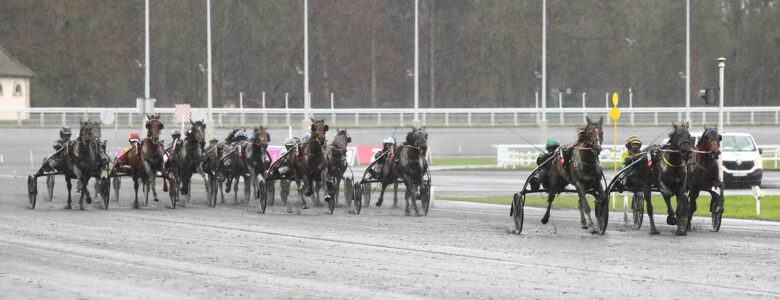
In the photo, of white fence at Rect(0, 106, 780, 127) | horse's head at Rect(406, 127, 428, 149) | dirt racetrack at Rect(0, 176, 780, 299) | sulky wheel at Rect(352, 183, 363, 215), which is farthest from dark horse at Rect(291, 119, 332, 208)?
white fence at Rect(0, 106, 780, 127)

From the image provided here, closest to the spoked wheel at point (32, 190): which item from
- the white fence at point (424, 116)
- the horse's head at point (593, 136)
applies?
the horse's head at point (593, 136)

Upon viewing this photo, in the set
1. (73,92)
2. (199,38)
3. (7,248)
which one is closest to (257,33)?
(199,38)

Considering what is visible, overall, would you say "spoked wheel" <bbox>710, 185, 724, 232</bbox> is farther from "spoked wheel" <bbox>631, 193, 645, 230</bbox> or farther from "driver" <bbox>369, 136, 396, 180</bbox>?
"driver" <bbox>369, 136, 396, 180</bbox>

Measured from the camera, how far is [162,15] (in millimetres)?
73375

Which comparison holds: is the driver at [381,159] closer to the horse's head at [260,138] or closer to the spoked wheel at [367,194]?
the spoked wheel at [367,194]

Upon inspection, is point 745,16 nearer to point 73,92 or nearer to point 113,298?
point 73,92

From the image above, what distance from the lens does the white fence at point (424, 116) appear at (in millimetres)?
56031

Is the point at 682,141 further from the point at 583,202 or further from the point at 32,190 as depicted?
the point at 32,190

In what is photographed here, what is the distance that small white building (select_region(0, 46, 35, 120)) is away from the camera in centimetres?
6825

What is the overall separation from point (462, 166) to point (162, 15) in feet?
113

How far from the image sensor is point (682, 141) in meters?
17.0

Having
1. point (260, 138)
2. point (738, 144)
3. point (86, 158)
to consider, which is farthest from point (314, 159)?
point (738, 144)

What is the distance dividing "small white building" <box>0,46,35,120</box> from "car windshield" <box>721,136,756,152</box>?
156 feet

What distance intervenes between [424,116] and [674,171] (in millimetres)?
39149
